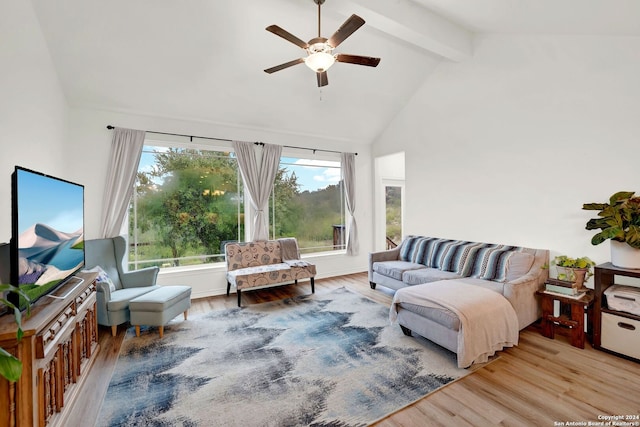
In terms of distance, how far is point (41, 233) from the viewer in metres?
1.86

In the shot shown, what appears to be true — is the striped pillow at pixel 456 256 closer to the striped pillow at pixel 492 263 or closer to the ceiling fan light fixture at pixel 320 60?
the striped pillow at pixel 492 263

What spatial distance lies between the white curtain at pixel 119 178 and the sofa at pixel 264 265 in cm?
153

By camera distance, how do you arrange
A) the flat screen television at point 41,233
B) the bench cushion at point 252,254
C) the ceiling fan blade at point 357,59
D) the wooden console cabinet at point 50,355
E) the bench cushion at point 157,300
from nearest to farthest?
the wooden console cabinet at point 50,355 < the flat screen television at point 41,233 < the ceiling fan blade at point 357,59 < the bench cushion at point 157,300 < the bench cushion at point 252,254

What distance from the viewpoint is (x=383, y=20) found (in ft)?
9.81

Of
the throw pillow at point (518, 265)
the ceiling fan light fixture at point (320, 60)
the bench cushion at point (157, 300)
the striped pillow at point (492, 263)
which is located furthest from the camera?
the striped pillow at point (492, 263)

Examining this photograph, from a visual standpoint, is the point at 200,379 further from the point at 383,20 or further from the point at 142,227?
the point at 383,20

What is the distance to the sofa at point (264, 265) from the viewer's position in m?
4.08

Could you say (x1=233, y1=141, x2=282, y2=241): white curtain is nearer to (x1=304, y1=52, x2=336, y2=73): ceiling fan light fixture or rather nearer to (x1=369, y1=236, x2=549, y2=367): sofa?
(x1=369, y1=236, x2=549, y2=367): sofa

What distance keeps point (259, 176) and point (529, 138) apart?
3.92m

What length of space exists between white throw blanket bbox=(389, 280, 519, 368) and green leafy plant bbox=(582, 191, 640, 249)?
3.47 feet

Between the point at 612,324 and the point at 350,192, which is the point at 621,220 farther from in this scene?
the point at 350,192

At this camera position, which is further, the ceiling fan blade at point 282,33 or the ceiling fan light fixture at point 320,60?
the ceiling fan light fixture at point 320,60

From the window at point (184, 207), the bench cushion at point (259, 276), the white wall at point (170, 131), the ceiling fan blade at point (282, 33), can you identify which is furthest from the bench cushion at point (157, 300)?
the ceiling fan blade at point (282, 33)

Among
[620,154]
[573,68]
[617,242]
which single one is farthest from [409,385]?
[573,68]
